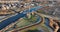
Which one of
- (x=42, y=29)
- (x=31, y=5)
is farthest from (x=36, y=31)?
(x=31, y=5)

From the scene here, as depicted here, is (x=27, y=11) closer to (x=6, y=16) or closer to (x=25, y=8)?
(x=25, y=8)

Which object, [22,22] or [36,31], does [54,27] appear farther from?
[22,22]

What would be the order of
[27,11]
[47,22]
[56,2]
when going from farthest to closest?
[56,2] → [27,11] → [47,22]

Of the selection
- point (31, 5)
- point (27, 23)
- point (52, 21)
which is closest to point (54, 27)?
point (52, 21)

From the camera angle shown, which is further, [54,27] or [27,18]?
[27,18]

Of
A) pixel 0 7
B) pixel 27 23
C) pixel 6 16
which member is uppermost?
pixel 0 7

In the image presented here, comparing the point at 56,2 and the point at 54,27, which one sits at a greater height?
the point at 56,2

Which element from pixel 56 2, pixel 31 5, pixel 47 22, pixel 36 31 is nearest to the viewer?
pixel 36 31

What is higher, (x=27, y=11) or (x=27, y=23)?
(x=27, y=11)

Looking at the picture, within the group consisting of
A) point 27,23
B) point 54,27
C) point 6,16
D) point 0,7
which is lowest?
point 54,27

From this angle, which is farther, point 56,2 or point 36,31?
point 56,2
